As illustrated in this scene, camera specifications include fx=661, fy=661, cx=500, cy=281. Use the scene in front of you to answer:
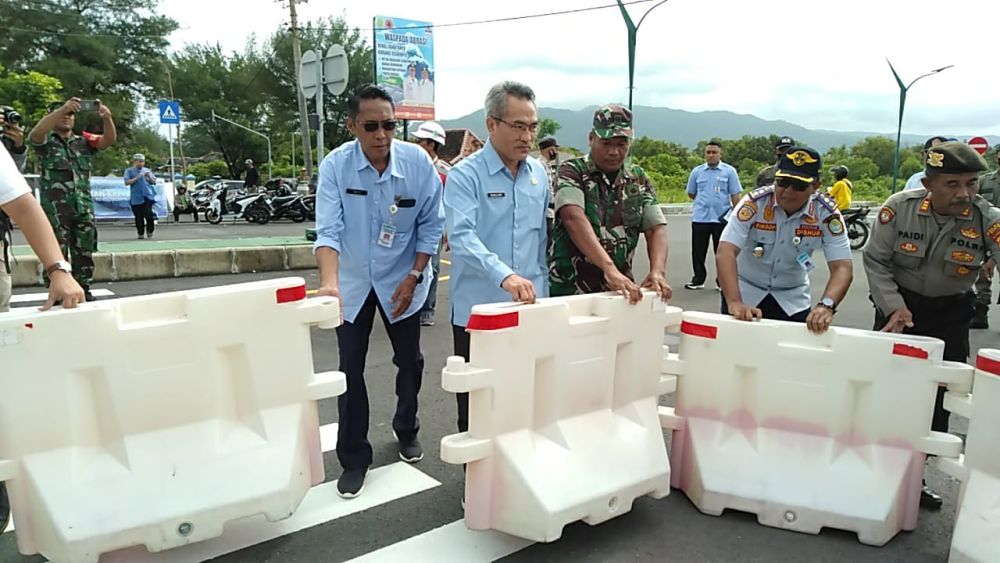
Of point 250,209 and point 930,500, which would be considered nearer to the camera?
point 930,500

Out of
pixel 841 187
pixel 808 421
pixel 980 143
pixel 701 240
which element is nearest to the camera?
pixel 808 421

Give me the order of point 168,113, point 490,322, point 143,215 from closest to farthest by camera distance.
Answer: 1. point 490,322
2. point 143,215
3. point 168,113

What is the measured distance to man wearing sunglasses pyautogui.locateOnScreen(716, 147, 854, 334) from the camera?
9.91 ft

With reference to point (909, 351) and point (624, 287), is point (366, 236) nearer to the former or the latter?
point (624, 287)

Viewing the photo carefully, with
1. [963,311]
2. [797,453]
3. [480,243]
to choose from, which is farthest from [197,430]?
[963,311]

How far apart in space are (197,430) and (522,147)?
1.73 metres

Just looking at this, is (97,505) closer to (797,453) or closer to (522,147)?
(522,147)

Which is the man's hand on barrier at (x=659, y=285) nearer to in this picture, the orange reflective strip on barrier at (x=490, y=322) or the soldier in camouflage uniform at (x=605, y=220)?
the soldier in camouflage uniform at (x=605, y=220)

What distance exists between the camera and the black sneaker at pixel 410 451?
3.46 metres

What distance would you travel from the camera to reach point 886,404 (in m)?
2.75

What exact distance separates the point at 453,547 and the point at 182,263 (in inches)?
290

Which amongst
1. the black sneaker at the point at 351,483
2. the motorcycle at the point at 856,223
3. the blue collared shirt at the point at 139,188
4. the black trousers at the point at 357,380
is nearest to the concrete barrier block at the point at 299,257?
the blue collared shirt at the point at 139,188

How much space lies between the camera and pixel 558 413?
8.82 feet

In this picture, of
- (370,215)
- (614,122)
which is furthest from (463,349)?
(614,122)
